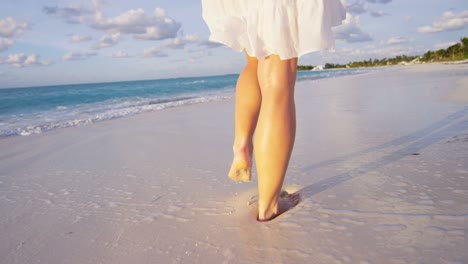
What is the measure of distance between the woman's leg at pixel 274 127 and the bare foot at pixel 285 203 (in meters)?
0.02

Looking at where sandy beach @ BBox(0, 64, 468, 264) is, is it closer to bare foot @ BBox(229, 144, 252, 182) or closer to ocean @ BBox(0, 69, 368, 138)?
bare foot @ BBox(229, 144, 252, 182)

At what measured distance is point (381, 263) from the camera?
88cm

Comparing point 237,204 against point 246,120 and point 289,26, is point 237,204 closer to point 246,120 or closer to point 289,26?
point 246,120

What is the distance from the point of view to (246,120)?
140 cm

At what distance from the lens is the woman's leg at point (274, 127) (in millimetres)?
1169

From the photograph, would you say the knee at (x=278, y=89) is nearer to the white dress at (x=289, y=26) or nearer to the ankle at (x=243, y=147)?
the white dress at (x=289, y=26)

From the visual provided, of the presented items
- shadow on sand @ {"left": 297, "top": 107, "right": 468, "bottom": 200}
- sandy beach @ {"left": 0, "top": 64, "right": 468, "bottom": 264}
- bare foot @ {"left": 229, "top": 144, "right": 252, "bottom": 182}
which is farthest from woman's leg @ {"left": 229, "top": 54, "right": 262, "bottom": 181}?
shadow on sand @ {"left": 297, "top": 107, "right": 468, "bottom": 200}

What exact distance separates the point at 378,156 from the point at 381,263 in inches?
45.5

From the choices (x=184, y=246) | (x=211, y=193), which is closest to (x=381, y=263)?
(x=184, y=246)

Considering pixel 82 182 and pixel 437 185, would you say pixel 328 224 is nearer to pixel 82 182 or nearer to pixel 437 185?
pixel 437 185

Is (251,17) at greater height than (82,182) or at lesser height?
greater

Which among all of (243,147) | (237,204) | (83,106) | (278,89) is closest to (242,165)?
(243,147)

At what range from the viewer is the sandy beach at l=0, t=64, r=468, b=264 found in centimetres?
100

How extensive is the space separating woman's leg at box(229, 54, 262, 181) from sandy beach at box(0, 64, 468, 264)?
0.15 meters
